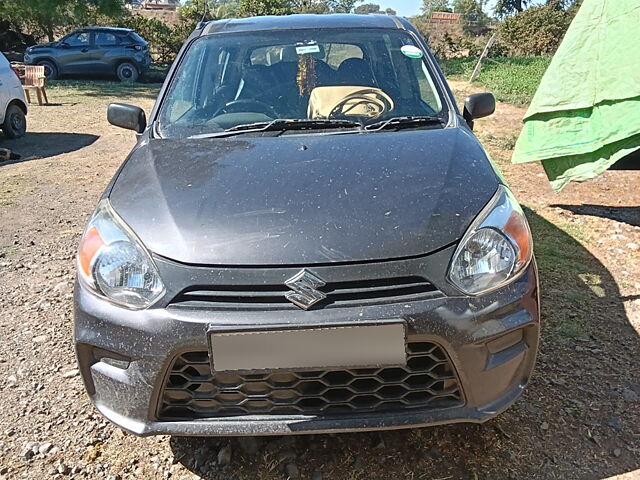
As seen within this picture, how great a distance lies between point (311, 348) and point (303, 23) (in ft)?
7.88

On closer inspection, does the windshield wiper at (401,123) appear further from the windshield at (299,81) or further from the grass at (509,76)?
the grass at (509,76)

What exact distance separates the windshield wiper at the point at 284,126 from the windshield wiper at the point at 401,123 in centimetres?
8

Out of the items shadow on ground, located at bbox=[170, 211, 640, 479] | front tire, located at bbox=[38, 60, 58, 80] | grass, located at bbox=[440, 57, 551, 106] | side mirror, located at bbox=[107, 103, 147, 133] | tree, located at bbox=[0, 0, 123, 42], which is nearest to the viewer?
shadow on ground, located at bbox=[170, 211, 640, 479]

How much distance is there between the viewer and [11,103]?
916 centimetres

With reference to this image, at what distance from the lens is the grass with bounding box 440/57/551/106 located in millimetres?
11641

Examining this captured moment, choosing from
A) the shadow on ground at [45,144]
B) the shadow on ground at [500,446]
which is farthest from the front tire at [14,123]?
the shadow on ground at [500,446]

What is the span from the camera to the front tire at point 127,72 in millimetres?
18047

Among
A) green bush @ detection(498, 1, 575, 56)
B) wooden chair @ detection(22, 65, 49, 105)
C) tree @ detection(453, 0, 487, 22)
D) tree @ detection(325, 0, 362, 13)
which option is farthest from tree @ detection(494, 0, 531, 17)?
wooden chair @ detection(22, 65, 49, 105)

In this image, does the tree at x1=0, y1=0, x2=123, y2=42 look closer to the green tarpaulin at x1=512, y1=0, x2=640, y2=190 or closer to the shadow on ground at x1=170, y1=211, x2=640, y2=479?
the green tarpaulin at x1=512, y1=0, x2=640, y2=190

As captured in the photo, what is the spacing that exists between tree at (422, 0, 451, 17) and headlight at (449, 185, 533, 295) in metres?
64.6

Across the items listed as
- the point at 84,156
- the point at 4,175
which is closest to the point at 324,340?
the point at 4,175

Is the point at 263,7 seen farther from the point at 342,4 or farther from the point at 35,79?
the point at 342,4

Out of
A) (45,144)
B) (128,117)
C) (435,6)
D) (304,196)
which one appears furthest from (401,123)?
(435,6)

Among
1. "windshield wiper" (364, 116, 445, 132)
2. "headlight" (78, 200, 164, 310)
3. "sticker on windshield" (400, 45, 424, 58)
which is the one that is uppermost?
"sticker on windshield" (400, 45, 424, 58)
